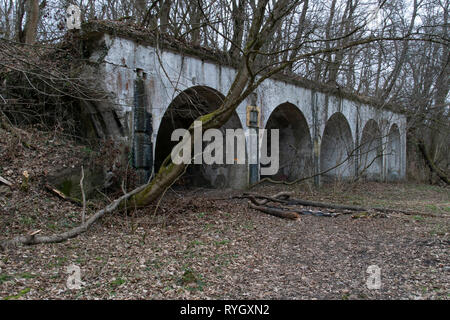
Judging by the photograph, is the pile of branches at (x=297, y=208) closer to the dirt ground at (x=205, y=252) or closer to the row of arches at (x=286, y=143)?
the dirt ground at (x=205, y=252)

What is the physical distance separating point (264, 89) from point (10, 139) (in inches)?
275

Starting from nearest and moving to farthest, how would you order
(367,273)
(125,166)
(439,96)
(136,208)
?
(367,273), (136,208), (125,166), (439,96)

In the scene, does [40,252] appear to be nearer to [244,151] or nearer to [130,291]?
[130,291]

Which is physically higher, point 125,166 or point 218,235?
point 125,166

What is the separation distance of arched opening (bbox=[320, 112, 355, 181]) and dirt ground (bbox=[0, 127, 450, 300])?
7177mm

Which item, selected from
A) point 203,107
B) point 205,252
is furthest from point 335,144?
point 205,252

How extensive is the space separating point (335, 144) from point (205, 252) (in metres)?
11.7

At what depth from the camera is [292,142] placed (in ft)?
45.2

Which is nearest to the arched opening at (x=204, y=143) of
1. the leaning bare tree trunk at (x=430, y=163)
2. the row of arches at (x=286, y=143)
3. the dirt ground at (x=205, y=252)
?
the row of arches at (x=286, y=143)

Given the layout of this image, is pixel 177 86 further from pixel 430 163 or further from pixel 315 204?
pixel 430 163

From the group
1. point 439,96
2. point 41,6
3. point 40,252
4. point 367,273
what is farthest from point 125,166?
point 439,96

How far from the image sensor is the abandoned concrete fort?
763 cm

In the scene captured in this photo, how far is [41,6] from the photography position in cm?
1263

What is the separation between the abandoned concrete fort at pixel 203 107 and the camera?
7.63m
